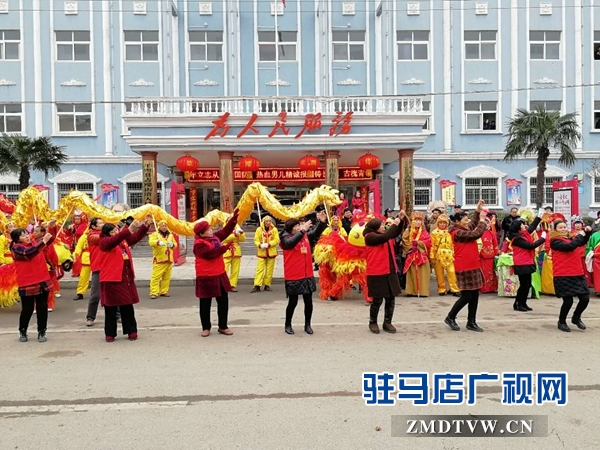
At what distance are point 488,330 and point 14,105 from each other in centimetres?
2255

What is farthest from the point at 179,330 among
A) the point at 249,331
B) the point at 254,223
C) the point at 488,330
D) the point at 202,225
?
the point at 254,223

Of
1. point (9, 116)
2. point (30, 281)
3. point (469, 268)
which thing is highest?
point (9, 116)

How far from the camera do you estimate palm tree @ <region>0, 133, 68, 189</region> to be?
16.4 meters

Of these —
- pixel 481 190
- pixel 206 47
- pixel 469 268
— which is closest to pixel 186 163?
pixel 206 47

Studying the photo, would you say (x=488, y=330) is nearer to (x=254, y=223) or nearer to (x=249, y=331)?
(x=249, y=331)

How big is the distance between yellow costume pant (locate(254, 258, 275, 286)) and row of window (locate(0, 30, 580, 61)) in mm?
14880

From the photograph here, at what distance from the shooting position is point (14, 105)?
72.5ft

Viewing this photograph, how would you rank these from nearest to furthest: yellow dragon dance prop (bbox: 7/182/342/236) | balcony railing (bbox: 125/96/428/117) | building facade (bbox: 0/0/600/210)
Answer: yellow dragon dance prop (bbox: 7/182/342/236) < balcony railing (bbox: 125/96/428/117) < building facade (bbox: 0/0/600/210)

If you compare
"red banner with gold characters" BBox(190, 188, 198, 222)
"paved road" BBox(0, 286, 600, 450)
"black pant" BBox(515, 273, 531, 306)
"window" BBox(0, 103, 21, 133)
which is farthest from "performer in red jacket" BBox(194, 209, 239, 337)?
"window" BBox(0, 103, 21, 133)

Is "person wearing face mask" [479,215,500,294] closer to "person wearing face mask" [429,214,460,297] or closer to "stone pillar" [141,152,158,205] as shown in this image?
"person wearing face mask" [429,214,460,297]

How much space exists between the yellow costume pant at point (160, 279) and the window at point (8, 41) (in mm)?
17402

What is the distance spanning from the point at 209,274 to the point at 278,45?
61.7ft

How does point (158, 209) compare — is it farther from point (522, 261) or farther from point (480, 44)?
point (480, 44)

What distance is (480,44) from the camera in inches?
893
